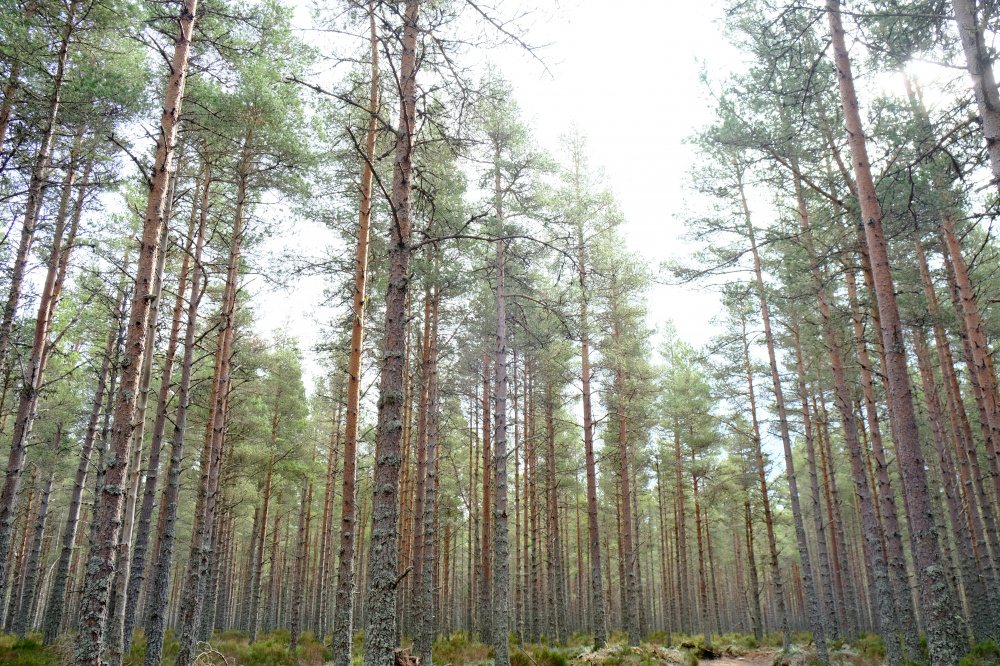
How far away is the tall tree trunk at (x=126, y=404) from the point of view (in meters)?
5.25

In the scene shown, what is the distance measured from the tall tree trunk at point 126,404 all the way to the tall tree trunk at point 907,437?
9003 mm

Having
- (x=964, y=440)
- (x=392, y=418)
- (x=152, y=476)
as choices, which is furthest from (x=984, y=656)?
(x=152, y=476)

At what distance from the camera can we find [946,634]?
602 centimetres

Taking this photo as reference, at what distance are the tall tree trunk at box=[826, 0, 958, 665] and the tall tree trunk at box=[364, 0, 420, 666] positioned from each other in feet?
20.1

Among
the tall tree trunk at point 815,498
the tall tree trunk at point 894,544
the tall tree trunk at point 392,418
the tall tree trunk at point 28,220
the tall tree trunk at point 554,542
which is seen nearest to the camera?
the tall tree trunk at point 392,418

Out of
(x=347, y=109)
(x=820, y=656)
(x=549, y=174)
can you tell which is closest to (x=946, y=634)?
(x=820, y=656)

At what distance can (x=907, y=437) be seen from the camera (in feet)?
21.4

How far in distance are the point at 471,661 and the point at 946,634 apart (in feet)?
32.4

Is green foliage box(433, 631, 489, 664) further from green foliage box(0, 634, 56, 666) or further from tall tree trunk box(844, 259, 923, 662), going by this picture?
tall tree trunk box(844, 259, 923, 662)

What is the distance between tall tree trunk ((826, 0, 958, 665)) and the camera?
6105 mm

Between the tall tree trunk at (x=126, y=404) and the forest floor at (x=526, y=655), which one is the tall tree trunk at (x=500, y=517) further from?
the tall tree trunk at (x=126, y=404)

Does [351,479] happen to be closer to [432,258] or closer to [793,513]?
[432,258]

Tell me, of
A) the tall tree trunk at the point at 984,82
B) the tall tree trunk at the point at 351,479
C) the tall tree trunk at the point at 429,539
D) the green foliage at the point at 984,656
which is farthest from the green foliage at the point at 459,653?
the tall tree trunk at the point at 984,82

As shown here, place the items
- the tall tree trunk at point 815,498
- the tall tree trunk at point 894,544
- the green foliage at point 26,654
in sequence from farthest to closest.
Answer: the tall tree trunk at point 815,498
the green foliage at point 26,654
the tall tree trunk at point 894,544
